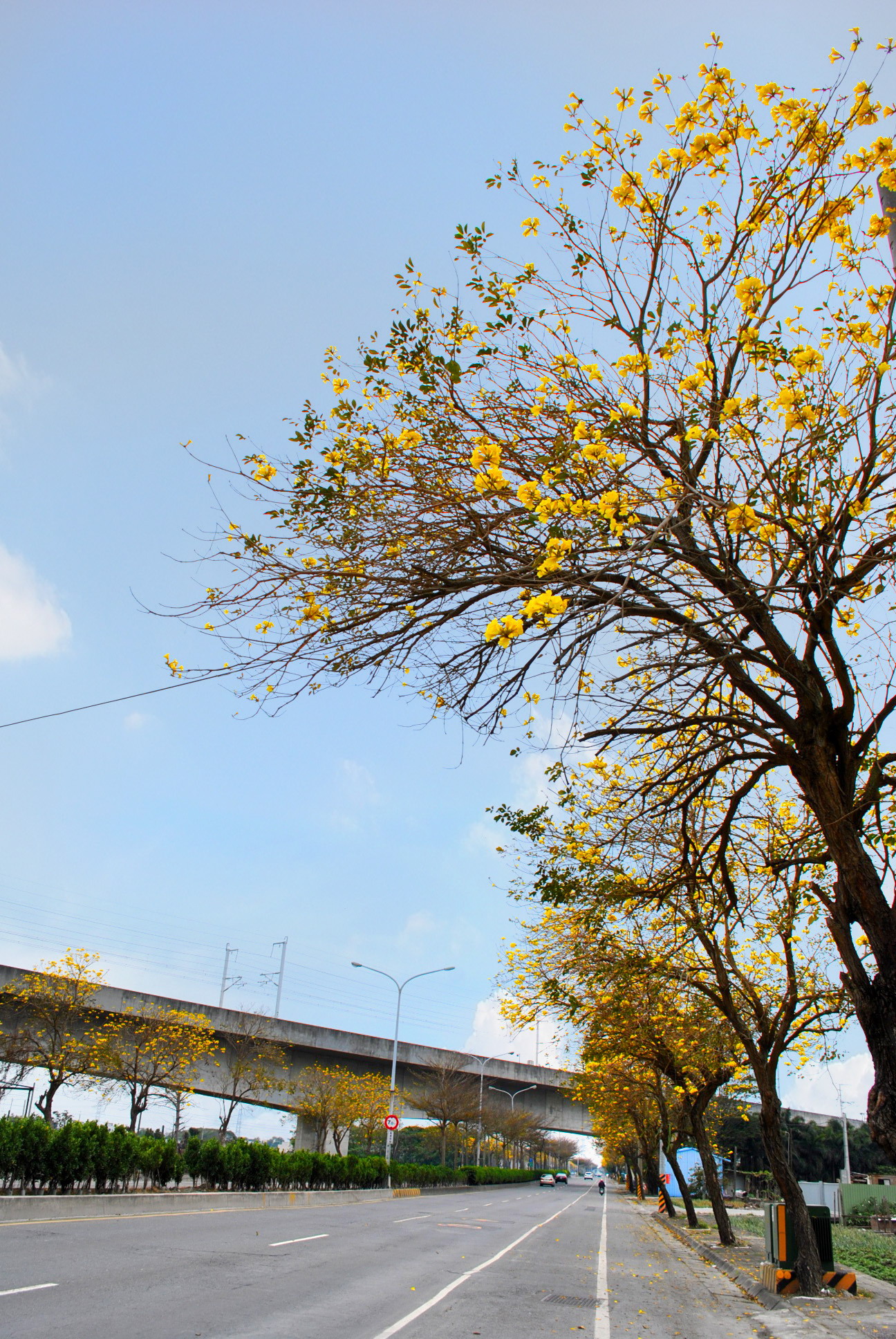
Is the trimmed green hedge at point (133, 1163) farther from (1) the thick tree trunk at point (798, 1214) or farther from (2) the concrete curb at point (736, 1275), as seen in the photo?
(1) the thick tree trunk at point (798, 1214)

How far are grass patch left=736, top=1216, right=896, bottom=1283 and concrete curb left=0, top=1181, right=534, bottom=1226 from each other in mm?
11681

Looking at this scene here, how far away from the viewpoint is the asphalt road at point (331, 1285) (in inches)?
279

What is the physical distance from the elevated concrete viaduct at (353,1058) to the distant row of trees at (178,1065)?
278 mm

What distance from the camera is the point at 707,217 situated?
6543mm

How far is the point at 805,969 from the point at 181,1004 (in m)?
26.8

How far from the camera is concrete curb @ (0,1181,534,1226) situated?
45.4ft

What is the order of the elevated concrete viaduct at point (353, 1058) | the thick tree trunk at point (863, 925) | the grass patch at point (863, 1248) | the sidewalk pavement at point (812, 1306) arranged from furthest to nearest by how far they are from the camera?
1. the elevated concrete viaduct at point (353, 1058)
2. the grass patch at point (863, 1248)
3. the sidewalk pavement at point (812, 1306)
4. the thick tree trunk at point (863, 925)

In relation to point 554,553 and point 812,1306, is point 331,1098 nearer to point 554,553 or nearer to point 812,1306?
point 812,1306

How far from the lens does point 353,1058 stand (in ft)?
150

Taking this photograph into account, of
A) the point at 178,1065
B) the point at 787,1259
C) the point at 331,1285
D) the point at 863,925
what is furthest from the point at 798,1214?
the point at 178,1065

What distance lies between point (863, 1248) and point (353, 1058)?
28480 mm

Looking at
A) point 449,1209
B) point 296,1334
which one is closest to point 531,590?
point 296,1334

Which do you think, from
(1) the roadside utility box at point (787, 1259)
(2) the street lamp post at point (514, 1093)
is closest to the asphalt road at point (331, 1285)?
(1) the roadside utility box at point (787, 1259)

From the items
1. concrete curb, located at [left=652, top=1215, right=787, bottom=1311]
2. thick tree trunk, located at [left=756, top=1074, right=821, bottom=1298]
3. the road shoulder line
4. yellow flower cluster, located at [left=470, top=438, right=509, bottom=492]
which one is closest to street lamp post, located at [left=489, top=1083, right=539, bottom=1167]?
concrete curb, located at [left=652, top=1215, right=787, bottom=1311]
